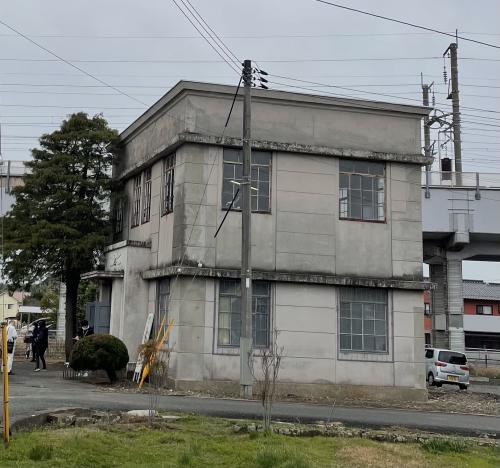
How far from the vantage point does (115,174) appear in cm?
2692

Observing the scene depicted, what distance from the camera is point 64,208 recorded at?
25.5 m

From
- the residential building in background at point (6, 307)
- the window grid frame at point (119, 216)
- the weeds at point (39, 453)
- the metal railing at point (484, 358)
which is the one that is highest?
the window grid frame at point (119, 216)

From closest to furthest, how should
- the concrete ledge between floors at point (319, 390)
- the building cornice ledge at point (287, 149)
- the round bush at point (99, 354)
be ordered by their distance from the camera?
1. the round bush at point (99, 354)
2. the concrete ledge between floors at point (319, 390)
3. the building cornice ledge at point (287, 149)

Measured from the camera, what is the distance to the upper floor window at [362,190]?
71.8 feet

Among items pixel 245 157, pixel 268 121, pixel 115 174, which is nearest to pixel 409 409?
pixel 245 157

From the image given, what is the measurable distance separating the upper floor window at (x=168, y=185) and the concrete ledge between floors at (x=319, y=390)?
218 inches

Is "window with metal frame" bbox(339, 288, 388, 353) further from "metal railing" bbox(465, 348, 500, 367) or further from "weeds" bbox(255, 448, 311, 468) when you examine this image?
"metal railing" bbox(465, 348, 500, 367)

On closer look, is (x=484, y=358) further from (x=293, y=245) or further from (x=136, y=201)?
(x=136, y=201)

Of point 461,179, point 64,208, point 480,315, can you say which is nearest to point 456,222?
point 461,179

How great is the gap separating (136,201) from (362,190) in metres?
8.38

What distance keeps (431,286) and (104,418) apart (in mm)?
13862

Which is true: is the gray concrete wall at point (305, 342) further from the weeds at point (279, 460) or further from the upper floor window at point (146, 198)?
the weeds at point (279, 460)

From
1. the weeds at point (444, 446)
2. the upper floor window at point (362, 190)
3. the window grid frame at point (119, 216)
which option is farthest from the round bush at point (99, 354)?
the weeds at point (444, 446)

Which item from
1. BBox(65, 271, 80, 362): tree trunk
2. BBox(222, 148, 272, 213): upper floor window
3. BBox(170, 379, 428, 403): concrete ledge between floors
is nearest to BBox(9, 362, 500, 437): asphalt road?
BBox(170, 379, 428, 403): concrete ledge between floors
